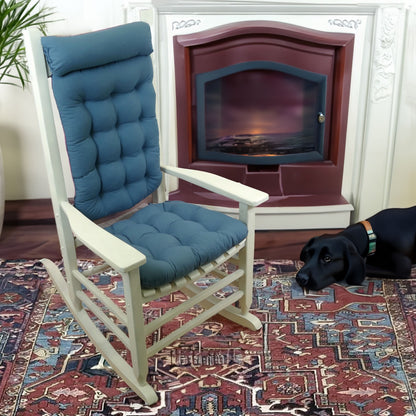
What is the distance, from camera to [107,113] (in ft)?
5.76

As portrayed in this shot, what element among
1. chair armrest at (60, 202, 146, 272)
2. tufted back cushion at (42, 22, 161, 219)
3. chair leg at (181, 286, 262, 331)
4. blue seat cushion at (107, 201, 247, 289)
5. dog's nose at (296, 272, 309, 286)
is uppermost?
tufted back cushion at (42, 22, 161, 219)

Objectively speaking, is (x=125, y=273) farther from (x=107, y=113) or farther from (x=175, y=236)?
(x=107, y=113)

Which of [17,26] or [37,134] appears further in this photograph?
[37,134]

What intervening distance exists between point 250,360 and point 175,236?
19.2 inches

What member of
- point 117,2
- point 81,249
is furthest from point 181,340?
point 117,2

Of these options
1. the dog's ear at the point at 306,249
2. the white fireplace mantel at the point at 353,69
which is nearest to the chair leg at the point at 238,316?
the dog's ear at the point at 306,249

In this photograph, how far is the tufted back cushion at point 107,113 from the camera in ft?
5.37

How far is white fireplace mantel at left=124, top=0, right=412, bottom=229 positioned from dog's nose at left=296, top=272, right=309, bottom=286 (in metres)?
0.58

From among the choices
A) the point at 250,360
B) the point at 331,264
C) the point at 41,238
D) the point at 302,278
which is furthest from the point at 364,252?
the point at 41,238

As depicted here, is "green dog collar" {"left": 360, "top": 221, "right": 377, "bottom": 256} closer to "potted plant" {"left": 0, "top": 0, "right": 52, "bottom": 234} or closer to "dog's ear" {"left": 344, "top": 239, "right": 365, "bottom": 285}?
"dog's ear" {"left": 344, "top": 239, "right": 365, "bottom": 285}

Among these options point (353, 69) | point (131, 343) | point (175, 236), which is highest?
point (353, 69)

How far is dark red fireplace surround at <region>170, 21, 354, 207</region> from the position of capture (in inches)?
96.3

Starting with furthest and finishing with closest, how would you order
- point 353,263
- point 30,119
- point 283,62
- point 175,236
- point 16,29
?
point 30,119 → point 283,62 → point 16,29 → point 353,263 → point 175,236

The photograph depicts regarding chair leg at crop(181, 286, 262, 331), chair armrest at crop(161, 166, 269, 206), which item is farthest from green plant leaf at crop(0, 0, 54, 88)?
chair leg at crop(181, 286, 262, 331)
